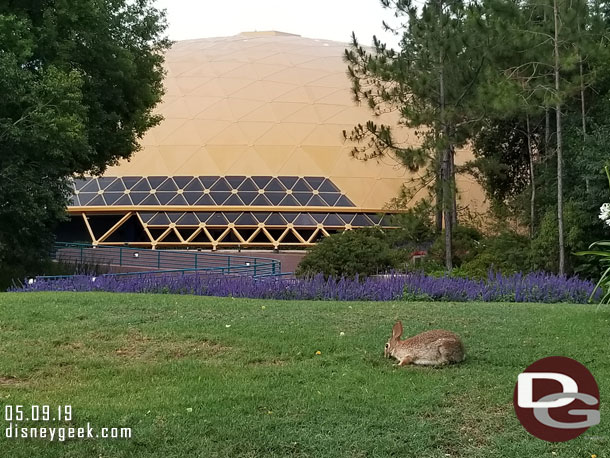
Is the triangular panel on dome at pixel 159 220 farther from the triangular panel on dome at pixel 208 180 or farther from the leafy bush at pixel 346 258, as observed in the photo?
the leafy bush at pixel 346 258

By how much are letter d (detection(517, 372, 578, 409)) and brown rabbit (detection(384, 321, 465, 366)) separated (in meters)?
0.70

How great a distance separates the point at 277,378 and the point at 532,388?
196 cm

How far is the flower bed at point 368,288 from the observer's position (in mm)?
11000

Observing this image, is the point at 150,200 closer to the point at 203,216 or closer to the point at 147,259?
the point at 203,216

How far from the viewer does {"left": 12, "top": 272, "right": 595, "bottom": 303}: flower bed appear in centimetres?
1100

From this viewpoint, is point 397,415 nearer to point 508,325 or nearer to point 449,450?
point 449,450

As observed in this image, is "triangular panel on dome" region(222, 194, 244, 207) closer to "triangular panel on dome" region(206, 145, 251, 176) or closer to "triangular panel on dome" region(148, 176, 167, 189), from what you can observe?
"triangular panel on dome" region(206, 145, 251, 176)

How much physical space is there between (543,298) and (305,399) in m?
7.90

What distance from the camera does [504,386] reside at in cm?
480

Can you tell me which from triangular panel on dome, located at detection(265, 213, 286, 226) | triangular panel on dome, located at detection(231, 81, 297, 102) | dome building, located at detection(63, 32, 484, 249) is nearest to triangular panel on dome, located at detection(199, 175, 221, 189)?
dome building, located at detection(63, 32, 484, 249)

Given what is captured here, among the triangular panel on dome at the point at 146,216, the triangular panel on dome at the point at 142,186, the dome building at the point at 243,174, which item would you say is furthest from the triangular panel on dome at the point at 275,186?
the triangular panel on dome at the point at 142,186

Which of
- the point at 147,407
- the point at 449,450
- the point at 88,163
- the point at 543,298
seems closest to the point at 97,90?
the point at 88,163

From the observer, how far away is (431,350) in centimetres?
539

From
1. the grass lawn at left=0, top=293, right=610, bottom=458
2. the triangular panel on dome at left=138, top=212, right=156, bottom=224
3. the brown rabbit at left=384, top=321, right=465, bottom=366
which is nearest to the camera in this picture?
the grass lawn at left=0, top=293, right=610, bottom=458
